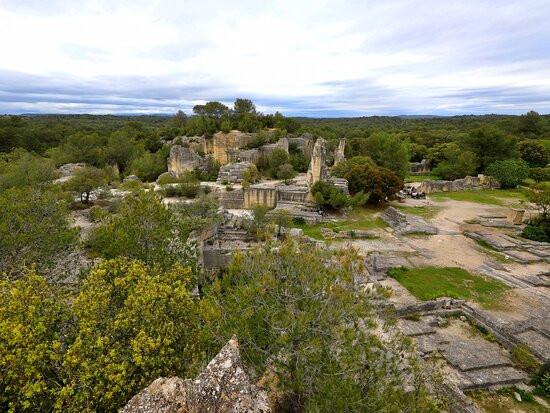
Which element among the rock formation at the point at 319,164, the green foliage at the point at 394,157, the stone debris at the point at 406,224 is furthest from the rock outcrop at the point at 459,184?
the rock formation at the point at 319,164

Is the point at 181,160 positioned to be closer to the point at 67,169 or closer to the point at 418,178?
the point at 67,169

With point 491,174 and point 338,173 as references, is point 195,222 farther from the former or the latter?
point 491,174

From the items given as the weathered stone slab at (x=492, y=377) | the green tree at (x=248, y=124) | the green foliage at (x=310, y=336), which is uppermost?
the green tree at (x=248, y=124)

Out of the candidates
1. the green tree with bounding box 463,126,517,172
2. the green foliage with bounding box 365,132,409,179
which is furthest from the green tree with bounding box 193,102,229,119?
the green tree with bounding box 463,126,517,172

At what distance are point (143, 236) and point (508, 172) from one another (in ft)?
117

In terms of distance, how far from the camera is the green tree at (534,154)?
128 feet

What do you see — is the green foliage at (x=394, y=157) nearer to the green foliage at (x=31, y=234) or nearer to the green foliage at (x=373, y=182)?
the green foliage at (x=373, y=182)

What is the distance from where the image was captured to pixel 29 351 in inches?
167

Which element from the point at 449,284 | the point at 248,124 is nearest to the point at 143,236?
the point at 449,284

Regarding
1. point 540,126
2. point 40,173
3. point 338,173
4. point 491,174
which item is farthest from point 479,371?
point 540,126

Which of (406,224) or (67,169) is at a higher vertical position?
(67,169)

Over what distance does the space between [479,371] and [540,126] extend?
6559 cm

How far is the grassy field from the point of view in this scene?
770 inches

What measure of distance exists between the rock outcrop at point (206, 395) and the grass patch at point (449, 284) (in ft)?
33.8
